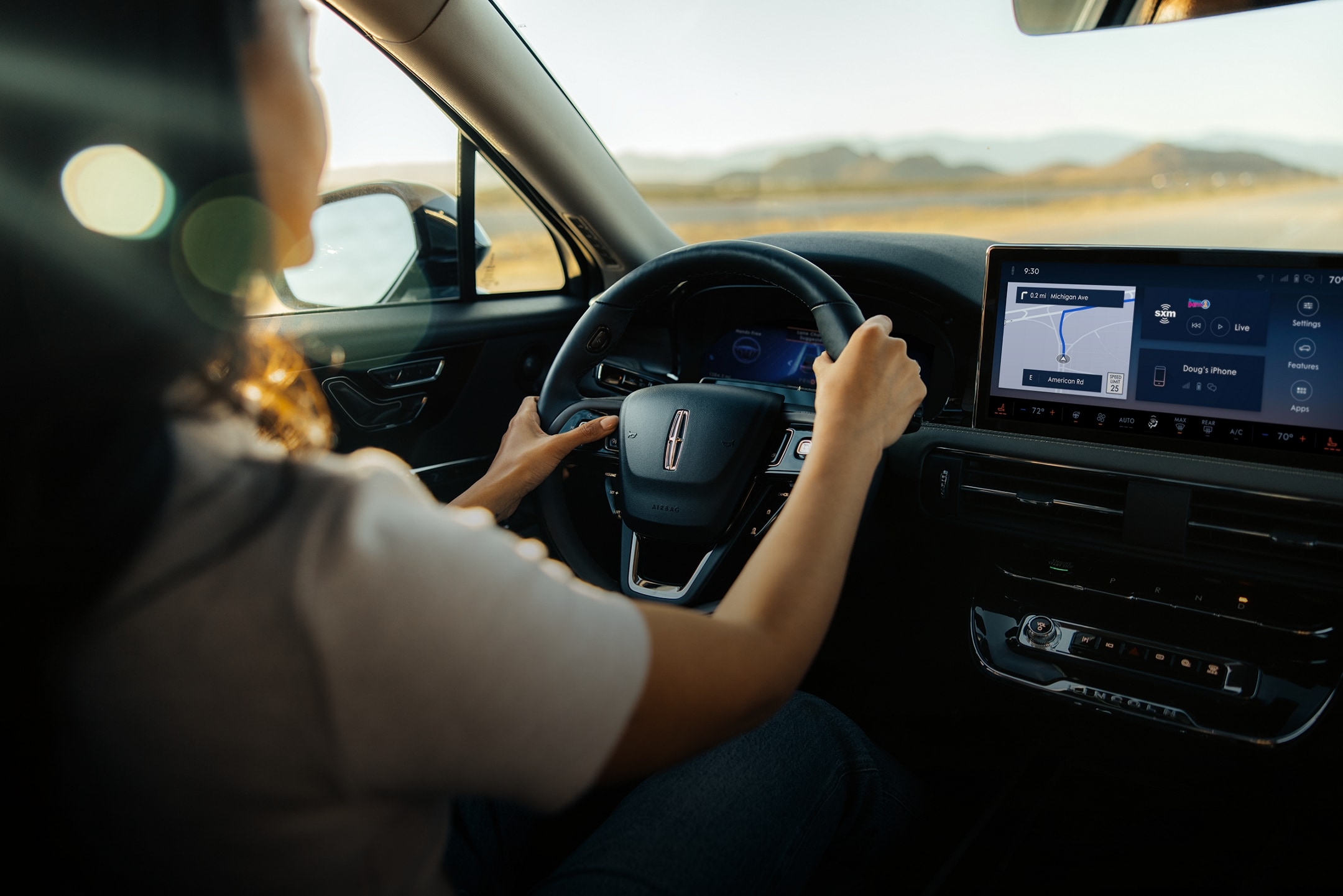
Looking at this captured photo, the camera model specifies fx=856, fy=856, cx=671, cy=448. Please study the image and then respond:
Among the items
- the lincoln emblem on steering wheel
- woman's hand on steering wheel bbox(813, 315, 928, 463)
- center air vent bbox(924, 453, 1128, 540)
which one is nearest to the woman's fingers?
the lincoln emblem on steering wheel

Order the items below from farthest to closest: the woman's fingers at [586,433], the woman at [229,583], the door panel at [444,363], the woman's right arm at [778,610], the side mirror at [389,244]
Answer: the side mirror at [389,244] < the door panel at [444,363] < the woman's fingers at [586,433] < the woman's right arm at [778,610] < the woman at [229,583]

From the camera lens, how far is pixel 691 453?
176cm

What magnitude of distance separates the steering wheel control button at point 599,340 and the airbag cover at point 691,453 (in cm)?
22

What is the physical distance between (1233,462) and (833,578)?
1.20 m

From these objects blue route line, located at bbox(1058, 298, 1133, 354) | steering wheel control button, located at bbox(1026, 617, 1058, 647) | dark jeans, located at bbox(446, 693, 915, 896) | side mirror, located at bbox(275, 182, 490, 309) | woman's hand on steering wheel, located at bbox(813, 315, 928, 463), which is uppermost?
side mirror, located at bbox(275, 182, 490, 309)

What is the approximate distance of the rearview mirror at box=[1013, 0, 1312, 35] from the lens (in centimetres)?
155

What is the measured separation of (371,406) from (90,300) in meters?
Result: 1.79

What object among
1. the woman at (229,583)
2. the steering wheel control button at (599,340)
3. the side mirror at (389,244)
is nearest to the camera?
the woman at (229,583)

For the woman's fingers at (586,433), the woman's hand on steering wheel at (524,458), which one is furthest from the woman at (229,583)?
the woman's fingers at (586,433)

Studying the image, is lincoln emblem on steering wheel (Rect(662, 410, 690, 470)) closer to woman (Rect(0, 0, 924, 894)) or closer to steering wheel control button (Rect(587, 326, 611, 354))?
steering wheel control button (Rect(587, 326, 611, 354))

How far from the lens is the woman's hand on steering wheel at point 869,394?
1.13 m

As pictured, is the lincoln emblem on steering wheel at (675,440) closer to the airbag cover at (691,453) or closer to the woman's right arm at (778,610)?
the airbag cover at (691,453)

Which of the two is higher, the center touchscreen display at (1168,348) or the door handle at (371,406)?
the center touchscreen display at (1168,348)

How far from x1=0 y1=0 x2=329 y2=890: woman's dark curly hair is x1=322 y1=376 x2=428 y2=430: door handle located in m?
1.65
